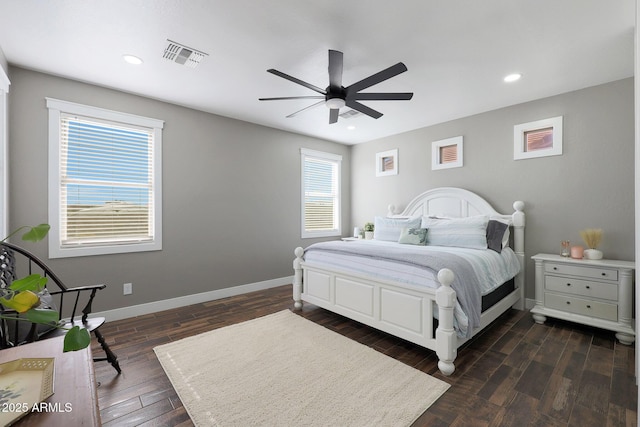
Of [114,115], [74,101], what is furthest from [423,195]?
[74,101]

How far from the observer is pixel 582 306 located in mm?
2896

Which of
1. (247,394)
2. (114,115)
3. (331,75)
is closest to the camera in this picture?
(247,394)

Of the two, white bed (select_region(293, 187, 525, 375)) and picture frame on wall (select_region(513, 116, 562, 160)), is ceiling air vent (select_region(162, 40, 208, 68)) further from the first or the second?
picture frame on wall (select_region(513, 116, 562, 160))

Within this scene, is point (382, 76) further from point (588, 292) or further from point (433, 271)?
point (588, 292)

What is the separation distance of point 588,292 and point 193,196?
4.65m

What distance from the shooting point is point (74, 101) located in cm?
301

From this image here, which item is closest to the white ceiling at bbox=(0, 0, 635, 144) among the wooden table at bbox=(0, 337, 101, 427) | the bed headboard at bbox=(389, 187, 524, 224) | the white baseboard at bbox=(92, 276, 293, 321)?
the bed headboard at bbox=(389, 187, 524, 224)

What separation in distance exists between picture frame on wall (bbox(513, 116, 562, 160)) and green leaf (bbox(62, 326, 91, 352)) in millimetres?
4484

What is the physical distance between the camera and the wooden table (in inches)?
32.9

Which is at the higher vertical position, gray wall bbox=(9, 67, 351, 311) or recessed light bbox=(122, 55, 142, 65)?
recessed light bbox=(122, 55, 142, 65)

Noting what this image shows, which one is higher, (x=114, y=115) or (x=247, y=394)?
(x=114, y=115)

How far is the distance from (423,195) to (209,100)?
3412 millimetres

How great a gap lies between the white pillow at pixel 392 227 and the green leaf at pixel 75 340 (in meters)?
3.67

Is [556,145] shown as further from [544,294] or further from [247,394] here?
[247,394]
